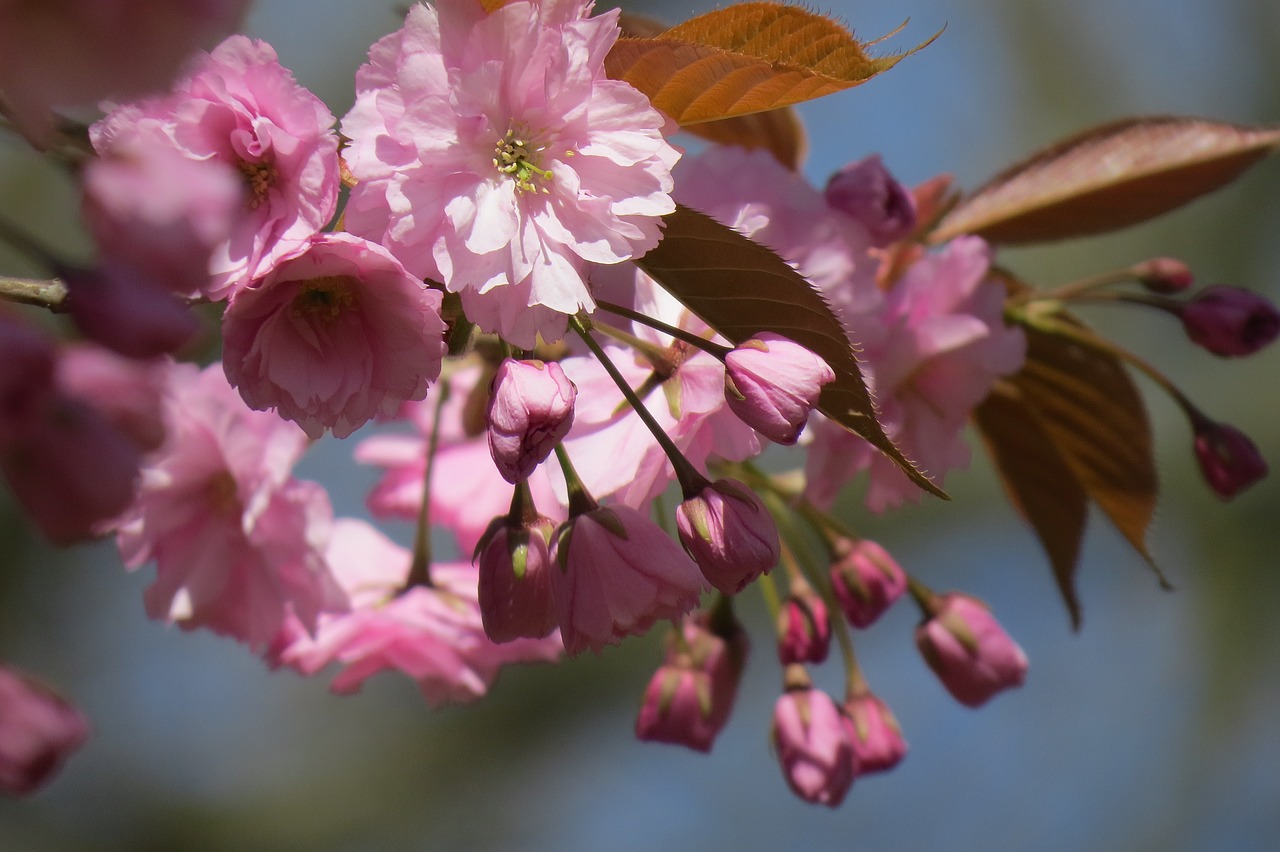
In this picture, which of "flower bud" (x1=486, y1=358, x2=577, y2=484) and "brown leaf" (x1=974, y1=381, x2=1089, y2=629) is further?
"brown leaf" (x1=974, y1=381, x2=1089, y2=629)

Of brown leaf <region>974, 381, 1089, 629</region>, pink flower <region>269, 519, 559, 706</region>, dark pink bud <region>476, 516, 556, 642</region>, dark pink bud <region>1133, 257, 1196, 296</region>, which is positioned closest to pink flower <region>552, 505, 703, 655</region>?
dark pink bud <region>476, 516, 556, 642</region>

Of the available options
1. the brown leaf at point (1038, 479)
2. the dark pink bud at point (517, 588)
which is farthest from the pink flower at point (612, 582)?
the brown leaf at point (1038, 479)

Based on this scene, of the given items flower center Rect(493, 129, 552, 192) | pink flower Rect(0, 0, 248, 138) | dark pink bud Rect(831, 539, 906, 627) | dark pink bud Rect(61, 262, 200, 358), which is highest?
pink flower Rect(0, 0, 248, 138)

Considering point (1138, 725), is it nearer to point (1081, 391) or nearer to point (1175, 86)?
point (1175, 86)

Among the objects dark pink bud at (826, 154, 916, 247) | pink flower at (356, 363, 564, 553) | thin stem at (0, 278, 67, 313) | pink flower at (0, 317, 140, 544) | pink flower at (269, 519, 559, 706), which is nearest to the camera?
pink flower at (0, 317, 140, 544)

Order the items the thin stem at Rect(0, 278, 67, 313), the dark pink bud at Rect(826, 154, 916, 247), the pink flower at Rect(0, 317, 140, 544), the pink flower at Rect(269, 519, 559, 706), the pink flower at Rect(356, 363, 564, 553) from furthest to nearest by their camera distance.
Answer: the pink flower at Rect(356, 363, 564, 553), the pink flower at Rect(269, 519, 559, 706), the dark pink bud at Rect(826, 154, 916, 247), the thin stem at Rect(0, 278, 67, 313), the pink flower at Rect(0, 317, 140, 544)

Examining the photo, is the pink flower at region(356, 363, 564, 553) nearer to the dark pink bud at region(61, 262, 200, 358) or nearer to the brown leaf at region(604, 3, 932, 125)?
the brown leaf at region(604, 3, 932, 125)

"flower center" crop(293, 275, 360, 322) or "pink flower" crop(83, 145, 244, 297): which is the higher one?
"pink flower" crop(83, 145, 244, 297)
